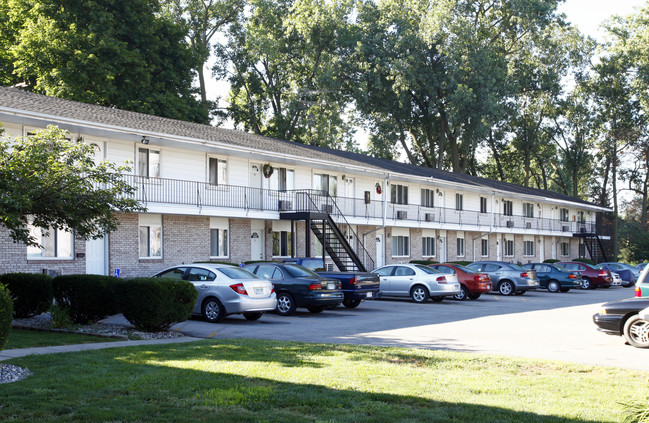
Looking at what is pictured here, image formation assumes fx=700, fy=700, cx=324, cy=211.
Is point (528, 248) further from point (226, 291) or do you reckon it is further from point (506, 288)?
point (226, 291)

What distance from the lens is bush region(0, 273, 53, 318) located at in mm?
16047

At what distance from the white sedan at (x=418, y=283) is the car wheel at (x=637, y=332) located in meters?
11.0

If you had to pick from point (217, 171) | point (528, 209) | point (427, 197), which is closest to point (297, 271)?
point (217, 171)

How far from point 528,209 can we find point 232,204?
32.7m

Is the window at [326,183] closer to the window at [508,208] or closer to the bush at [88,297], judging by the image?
the window at [508,208]

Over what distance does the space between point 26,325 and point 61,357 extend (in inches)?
195

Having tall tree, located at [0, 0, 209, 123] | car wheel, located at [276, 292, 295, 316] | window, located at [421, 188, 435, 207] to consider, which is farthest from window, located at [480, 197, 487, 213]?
car wheel, located at [276, 292, 295, 316]

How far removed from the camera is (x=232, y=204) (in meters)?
28.6

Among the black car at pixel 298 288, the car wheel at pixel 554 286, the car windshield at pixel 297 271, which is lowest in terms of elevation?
the car wheel at pixel 554 286

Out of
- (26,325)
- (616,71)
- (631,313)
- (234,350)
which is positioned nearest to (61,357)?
(234,350)

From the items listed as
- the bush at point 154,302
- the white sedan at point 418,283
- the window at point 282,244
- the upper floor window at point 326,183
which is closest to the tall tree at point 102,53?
the upper floor window at point 326,183

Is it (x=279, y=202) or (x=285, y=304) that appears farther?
(x=279, y=202)

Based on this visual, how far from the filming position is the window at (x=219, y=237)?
2877cm

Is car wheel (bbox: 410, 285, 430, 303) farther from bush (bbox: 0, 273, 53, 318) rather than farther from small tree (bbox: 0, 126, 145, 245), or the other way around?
bush (bbox: 0, 273, 53, 318)
